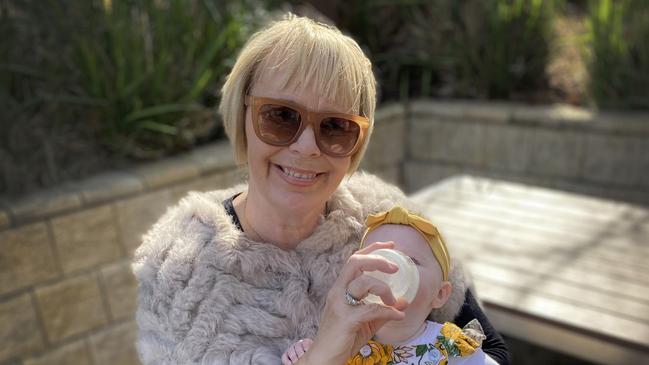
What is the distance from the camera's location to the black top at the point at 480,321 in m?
1.56

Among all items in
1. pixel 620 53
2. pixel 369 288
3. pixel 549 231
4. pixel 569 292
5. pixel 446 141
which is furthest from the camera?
pixel 446 141

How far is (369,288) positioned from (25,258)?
89.0 inches

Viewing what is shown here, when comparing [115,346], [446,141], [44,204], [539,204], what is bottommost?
→ [115,346]

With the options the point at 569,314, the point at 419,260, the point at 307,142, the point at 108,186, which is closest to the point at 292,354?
the point at 419,260

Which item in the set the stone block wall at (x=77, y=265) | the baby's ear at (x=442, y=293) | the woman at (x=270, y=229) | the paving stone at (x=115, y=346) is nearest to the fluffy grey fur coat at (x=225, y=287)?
the woman at (x=270, y=229)

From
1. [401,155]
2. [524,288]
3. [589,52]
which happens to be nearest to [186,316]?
[524,288]

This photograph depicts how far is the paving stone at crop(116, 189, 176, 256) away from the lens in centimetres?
319

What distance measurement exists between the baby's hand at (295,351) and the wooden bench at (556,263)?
0.52 m

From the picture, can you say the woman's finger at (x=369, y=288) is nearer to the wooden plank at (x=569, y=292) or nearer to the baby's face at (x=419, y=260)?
the baby's face at (x=419, y=260)

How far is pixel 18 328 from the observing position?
9.40 feet

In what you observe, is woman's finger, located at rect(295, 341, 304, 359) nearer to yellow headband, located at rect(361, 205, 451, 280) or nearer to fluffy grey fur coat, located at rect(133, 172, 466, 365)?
fluffy grey fur coat, located at rect(133, 172, 466, 365)

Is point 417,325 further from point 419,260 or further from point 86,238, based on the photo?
point 86,238

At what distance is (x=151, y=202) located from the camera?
10.9 feet

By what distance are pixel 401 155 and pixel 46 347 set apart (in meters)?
2.95
